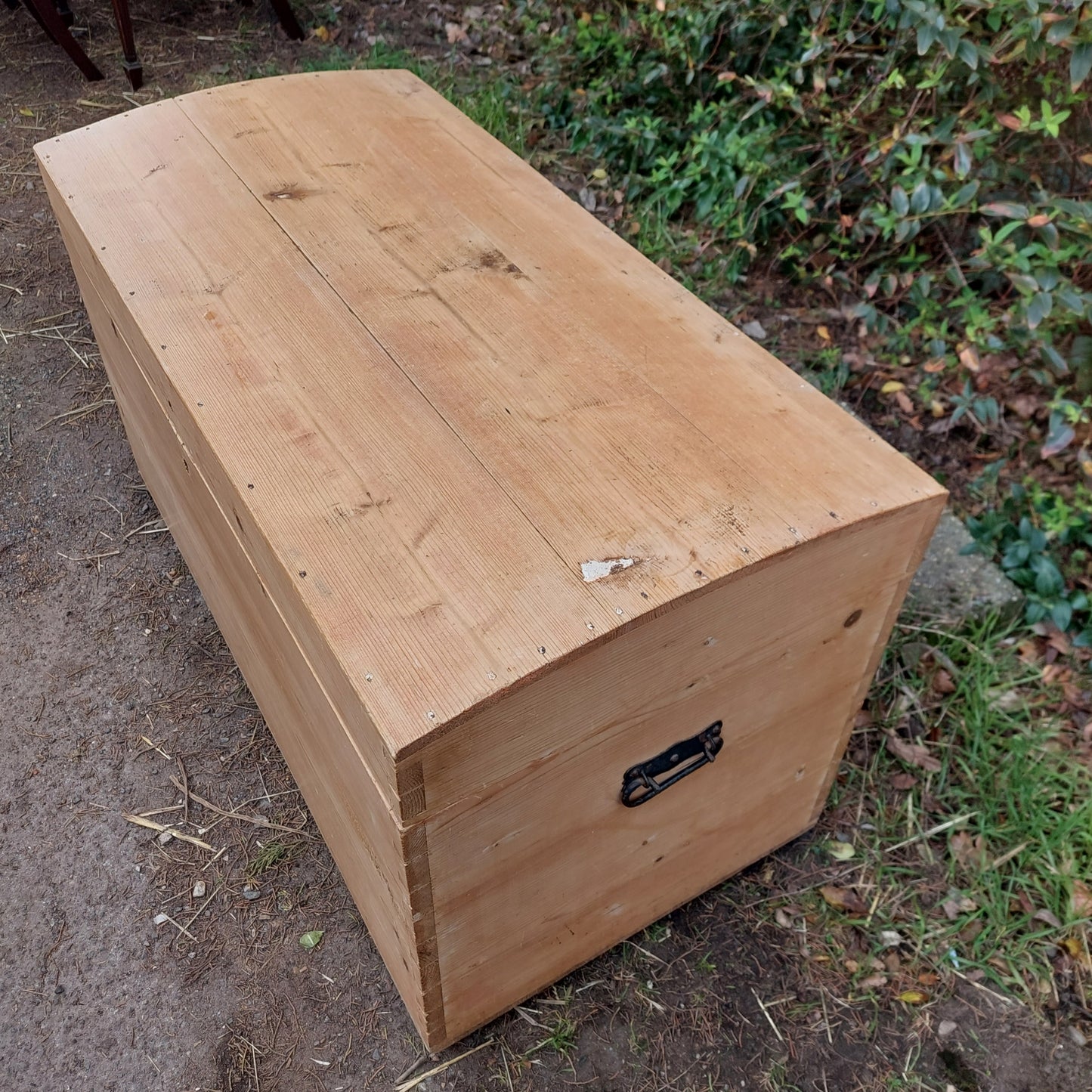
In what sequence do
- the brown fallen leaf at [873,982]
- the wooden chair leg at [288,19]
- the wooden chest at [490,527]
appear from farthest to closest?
the wooden chair leg at [288,19] → the brown fallen leaf at [873,982] → the wooden chest at [490,527]

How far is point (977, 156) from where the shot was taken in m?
2.11

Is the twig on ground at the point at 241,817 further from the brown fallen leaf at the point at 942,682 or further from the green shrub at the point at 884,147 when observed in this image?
the green shrub at the point at 884,147

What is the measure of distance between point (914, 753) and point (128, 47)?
3734mm

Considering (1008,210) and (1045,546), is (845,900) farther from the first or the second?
(1008,210)

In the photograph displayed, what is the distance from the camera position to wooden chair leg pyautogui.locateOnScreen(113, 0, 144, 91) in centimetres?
344

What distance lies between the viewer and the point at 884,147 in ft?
7.23

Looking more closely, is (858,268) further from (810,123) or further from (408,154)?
(408,154)

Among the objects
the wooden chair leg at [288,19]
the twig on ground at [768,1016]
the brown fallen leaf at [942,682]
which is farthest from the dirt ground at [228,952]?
the wooden chair leg at [288,19]

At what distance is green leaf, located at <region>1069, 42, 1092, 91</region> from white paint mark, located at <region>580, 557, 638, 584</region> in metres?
1.51

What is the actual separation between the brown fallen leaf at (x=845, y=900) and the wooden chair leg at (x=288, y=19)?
4.03 m

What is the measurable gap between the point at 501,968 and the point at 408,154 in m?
1.40

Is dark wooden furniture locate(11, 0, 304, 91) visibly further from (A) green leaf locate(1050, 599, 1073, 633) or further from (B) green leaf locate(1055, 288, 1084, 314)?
(A) green leaf locate(1050, 599, 1073, 633)

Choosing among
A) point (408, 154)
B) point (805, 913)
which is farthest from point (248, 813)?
point (408, 154)

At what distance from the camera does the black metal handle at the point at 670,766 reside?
116 centimetres
